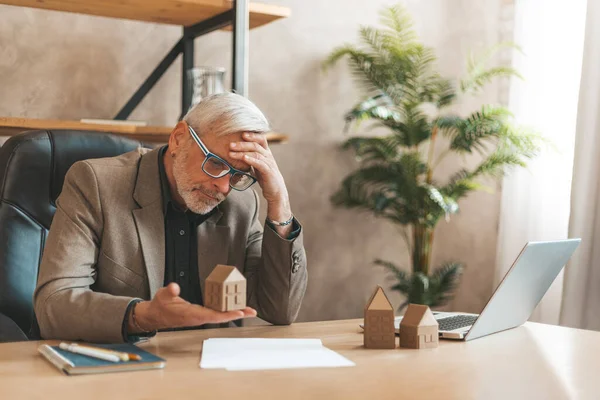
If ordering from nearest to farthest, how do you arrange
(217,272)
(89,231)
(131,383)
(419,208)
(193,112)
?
(131,383) < (217,272) < (89,231) < (193,112) < (419,208)

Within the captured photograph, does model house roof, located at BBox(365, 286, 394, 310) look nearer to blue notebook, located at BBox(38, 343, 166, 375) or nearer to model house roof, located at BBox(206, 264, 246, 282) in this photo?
model house roof, located at BBox(206, 264, 246, 282)

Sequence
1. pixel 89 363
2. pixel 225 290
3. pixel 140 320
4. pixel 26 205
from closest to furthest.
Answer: pixel 89 363 < pixel 225 290 < pixel 140 320 < pixel 26 205

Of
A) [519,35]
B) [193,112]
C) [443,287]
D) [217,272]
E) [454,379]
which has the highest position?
[519,35]

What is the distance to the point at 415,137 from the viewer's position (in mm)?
3627

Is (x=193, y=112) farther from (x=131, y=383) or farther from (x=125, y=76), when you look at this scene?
(x=125, y=76)

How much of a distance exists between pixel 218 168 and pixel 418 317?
0.60 meters

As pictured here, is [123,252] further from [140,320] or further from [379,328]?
[379,328]

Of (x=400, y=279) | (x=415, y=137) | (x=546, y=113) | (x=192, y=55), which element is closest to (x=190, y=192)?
(x=192, y=55)

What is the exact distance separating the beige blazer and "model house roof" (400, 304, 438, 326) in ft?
1.29

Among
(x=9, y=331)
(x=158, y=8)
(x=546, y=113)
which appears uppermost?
(x=158, y=8)

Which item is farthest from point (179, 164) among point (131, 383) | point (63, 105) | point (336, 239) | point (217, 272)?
point (336, 239)

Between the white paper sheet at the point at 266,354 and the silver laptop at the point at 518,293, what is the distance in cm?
30

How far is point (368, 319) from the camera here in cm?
156

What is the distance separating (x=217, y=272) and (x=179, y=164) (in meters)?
0.53
